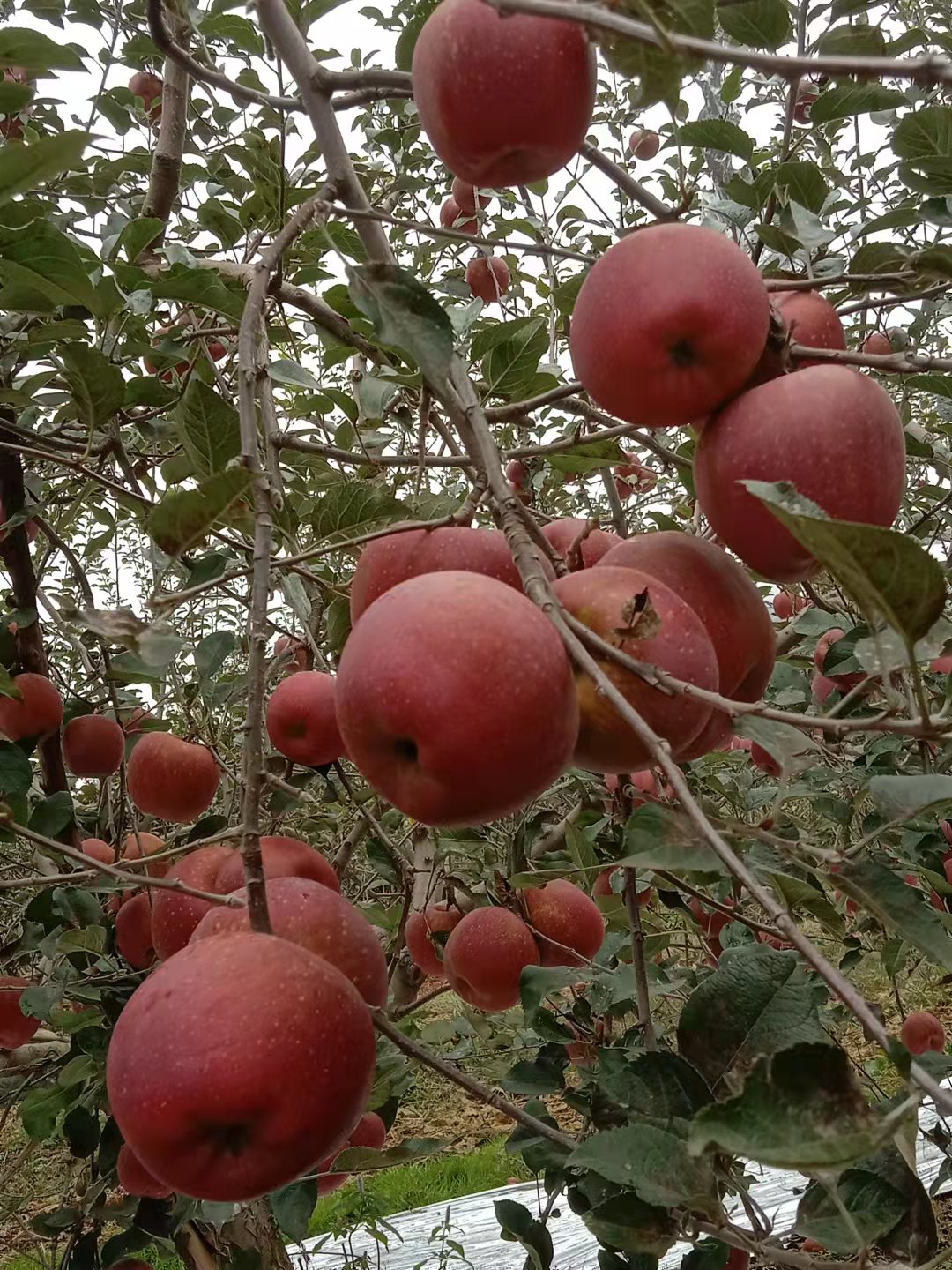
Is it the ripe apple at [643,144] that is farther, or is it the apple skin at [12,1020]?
the ripe apple at [643,144]

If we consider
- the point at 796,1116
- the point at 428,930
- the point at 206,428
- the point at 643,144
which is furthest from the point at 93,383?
the point at 643,144

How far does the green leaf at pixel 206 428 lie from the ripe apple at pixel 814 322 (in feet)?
1.70

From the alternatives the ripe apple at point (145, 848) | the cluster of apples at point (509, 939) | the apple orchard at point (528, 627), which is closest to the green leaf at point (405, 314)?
the apple orchard at point (528, 627)

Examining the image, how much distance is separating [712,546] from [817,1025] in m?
0.41

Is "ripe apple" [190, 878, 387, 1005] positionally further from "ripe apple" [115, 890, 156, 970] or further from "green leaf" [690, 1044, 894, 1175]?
"ripe apple" [115, 890, 156, 970]

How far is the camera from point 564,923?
173 centimetres

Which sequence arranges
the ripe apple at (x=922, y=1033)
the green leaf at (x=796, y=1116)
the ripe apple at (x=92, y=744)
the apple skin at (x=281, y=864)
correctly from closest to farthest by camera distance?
1. the green leaf at (x=796, y=1116)
2. the apple skin at (x=281, y=864)
3. the ripe apple at (x=92, y=744)
4. the ripe apple at (x=922, y=1033)

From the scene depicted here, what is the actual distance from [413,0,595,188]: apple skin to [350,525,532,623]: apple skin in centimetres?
32

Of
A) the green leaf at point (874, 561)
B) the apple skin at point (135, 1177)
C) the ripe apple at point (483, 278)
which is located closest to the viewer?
the green leaf at point (874, 561)

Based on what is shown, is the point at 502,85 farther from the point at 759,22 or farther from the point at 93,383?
the point at 93,383

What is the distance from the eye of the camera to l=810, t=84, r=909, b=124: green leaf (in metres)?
1.20

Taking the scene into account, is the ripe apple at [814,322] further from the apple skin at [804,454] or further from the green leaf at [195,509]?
the green leaf at [195,509]

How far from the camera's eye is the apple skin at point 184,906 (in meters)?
1.04

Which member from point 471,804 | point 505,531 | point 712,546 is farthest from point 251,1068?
point 712,546
